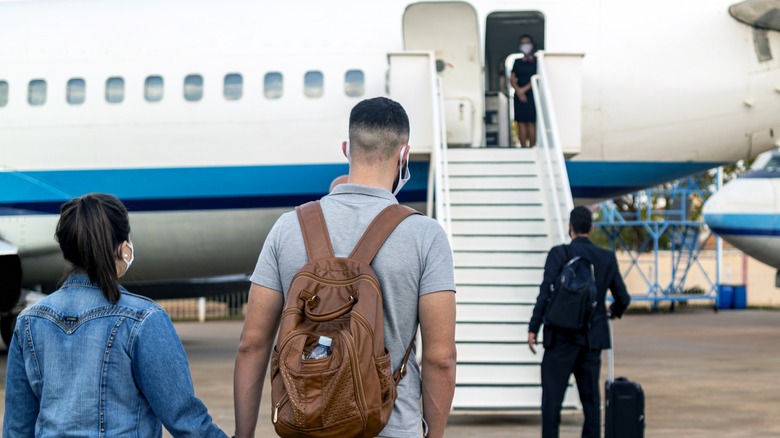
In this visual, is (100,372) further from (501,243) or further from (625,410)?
(501,243)

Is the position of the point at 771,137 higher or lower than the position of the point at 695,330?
higher

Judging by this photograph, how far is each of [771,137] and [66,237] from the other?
10762 millimetres

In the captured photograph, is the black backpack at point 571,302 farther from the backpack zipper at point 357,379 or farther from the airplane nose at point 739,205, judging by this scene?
the airplane nose at point 739,205

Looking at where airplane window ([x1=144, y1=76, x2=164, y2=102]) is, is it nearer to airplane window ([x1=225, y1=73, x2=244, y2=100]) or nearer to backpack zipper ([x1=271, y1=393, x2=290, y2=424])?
airplane window ([x1=225, y1=73, x2=244, y2=100])

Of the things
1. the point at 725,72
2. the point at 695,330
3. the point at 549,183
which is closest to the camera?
the point at 549,183

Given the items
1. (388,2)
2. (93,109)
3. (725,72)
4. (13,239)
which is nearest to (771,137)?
(725,72)

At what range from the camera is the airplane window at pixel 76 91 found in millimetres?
12641

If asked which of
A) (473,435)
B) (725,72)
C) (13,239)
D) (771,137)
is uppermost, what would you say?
(725,72)

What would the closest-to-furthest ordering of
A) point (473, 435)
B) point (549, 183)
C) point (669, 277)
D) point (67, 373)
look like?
point (67, 373) → point (473, 435) → point (549, 183) → point (669, 277)

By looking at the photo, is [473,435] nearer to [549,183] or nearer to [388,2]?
[549,183]

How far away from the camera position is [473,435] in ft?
26.6

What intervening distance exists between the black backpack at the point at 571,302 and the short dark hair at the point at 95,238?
13.6 ft

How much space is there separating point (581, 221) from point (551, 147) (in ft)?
13.4

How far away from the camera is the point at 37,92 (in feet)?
41.9
